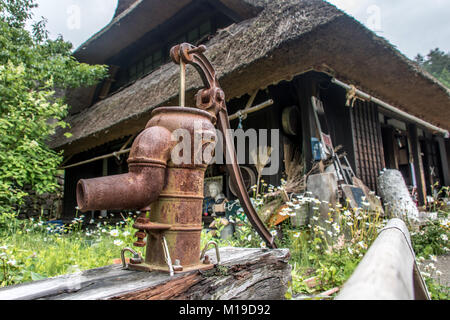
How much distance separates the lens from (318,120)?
161 inches

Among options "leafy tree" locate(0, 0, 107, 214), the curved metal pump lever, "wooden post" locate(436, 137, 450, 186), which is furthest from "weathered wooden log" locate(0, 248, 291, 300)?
"wooden post" locate(436, 137, 450, 186)

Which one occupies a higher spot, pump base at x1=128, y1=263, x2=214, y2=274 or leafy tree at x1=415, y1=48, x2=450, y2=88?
leafy tree at x1=415, y1=48, x2=450, y2=88

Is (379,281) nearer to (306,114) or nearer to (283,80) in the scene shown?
(306,114)

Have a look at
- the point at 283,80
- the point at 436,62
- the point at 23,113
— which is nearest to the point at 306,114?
the point at 283,80

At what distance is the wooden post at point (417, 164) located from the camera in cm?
647

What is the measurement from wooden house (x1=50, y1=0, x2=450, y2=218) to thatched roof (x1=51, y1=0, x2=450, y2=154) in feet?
0.05

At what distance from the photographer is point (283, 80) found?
4488 mm

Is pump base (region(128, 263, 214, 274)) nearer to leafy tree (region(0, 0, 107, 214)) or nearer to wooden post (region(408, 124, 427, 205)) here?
leafy tree (region(0, 0, 107, 214))

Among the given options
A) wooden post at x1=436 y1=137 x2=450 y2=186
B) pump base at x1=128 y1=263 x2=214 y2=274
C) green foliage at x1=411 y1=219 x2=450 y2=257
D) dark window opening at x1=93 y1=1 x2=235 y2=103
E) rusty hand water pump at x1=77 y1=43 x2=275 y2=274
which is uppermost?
dark window opening at x1=93 y1=1 x2=235 y2=103

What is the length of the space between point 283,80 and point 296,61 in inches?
45.1

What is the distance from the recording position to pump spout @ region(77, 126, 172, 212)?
0.93m

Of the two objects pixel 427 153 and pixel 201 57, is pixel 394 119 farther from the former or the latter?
pixel 201 57

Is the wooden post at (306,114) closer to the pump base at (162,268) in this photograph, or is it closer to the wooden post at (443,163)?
the pump base at (162,268)

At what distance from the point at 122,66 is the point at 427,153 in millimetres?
8634
